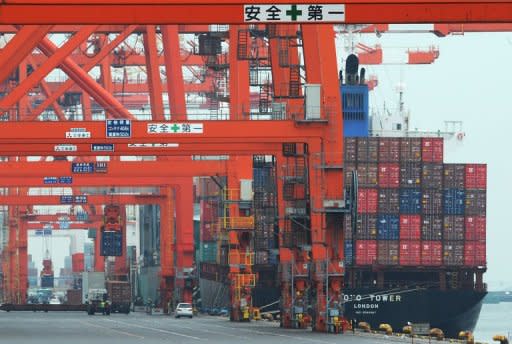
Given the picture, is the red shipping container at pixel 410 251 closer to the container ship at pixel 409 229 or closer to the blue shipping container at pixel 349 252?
the container ship at pixel 409 229

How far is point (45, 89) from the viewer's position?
71125mm

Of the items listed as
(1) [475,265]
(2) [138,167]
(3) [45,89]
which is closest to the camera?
(2) [138,167]

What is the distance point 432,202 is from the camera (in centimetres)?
6350

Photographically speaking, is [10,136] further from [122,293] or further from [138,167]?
[122,293]

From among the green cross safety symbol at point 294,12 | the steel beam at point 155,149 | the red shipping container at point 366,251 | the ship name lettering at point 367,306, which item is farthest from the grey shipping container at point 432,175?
the green cross safety symbol at point 294,12

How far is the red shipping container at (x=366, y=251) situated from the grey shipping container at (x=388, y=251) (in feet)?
0.73

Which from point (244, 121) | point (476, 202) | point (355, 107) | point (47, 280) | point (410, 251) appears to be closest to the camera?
point (244, 121)

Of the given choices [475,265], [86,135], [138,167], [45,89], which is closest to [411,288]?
[475,265]

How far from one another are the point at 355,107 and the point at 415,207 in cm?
870

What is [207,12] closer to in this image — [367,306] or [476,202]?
[476,202]

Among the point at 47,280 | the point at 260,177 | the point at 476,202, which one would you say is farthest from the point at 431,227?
the point at 47,280

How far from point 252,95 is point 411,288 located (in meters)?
22.7

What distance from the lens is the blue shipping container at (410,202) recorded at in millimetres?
63312

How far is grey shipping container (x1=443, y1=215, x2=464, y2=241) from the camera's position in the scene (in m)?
63.3
